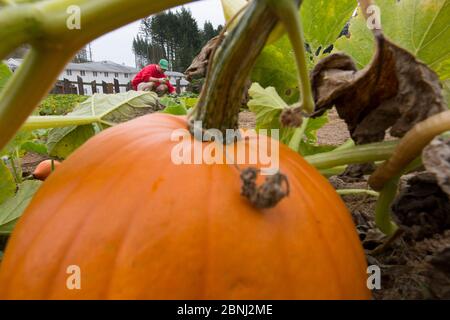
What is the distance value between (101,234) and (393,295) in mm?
535

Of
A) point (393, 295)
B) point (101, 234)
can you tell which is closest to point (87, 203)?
point (101, 234)

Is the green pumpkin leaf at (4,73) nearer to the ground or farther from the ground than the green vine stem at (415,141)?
farther from the ground

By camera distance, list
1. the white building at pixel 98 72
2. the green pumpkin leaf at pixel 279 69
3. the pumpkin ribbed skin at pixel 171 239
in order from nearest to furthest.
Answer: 1. the pumpkin ribbed skin at pixel 171 239
2. the green pumpkin leaf at pixel 279 69
3. the white building at pixel 98 72

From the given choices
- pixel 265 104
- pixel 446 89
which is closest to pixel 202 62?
pixel 265 104

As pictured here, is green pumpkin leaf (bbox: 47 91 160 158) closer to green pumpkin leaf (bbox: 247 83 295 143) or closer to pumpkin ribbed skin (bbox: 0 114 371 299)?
green pumpkin leaf (bbox: 247 83 295 143)

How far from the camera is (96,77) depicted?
43312mm

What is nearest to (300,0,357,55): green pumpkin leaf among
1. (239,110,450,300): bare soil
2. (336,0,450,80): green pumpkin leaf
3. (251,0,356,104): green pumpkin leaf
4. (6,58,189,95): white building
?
(251,0,356,104): green pumpkin leaf

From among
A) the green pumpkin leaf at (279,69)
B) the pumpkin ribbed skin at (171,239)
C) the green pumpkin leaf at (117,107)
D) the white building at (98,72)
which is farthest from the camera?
the white building at (98,72)

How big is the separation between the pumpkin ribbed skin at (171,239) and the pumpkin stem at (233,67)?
4.2 inches

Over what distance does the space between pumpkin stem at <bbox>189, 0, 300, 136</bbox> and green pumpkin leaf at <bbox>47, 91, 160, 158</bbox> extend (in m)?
0.68

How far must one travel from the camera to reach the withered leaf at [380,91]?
78 cm

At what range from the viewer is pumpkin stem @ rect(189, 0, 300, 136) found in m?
0.70

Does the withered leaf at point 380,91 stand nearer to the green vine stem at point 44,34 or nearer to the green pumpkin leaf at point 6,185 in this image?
the green vine stem at point 44,34

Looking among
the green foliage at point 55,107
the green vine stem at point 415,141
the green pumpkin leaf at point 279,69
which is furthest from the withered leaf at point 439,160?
the green foliage at point 55,107
